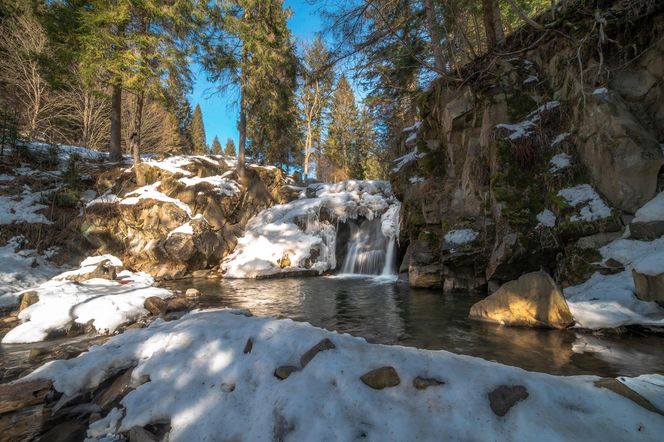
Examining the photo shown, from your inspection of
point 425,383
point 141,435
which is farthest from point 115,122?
point 425,383

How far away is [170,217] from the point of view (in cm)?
1437

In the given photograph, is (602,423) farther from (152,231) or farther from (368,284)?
(152,231)

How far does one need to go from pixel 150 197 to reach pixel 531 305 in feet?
50.3

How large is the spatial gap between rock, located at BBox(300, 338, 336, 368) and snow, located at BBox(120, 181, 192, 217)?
13.6 m

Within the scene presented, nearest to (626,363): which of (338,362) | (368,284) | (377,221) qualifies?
(338,362)

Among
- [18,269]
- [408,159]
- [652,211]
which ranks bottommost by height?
[18,269]

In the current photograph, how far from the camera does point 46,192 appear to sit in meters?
14.0

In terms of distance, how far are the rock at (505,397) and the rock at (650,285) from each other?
2.97 metres

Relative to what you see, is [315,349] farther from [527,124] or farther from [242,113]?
[242,113]

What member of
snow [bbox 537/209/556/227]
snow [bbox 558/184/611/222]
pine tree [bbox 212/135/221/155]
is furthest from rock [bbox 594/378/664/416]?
pine tree [bbox 212/135/221/155]

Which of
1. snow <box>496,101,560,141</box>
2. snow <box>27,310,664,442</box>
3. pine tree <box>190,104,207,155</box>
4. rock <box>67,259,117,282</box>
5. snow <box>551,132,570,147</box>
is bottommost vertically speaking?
snow <box>27,310,664,442</box>

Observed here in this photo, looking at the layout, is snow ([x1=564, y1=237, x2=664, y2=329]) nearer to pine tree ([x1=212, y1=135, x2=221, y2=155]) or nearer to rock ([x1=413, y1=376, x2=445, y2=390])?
rock ([x1=413, y1=376, x2=445, y2=390])

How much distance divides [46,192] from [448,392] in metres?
18.1

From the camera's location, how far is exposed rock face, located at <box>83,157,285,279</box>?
1352 centimetres
